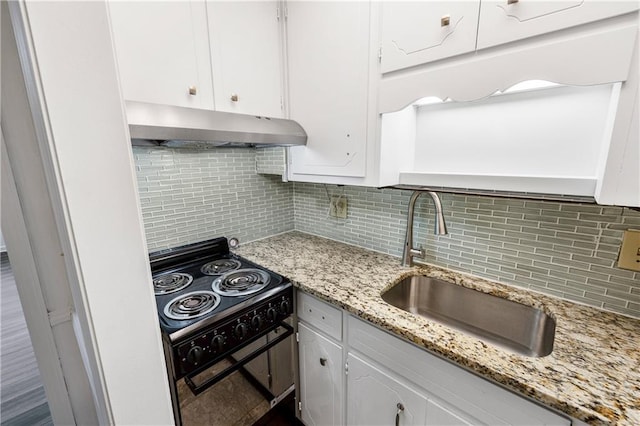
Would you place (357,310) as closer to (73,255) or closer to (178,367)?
(178,367)

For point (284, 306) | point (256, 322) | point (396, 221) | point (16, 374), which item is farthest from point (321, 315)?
point (16, 374)

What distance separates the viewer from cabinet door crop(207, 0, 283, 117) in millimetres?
1199

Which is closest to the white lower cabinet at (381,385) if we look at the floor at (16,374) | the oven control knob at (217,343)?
the oven control knob at (217,343)

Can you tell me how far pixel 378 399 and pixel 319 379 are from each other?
13.6 inches

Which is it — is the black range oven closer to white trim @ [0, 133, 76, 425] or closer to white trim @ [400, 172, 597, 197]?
white trim @ [0, 133, 76, 425]

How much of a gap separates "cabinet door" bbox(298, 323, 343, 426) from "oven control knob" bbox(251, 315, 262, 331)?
0.25m

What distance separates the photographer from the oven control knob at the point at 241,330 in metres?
1.14

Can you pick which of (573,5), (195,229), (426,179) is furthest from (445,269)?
(195,229)

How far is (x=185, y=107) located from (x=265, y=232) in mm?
1030

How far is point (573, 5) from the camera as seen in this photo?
729mm

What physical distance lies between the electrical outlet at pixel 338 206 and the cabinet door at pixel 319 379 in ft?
2.41

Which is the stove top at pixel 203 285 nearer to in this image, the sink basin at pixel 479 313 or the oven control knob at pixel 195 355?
the oven control knob at pixel 195 355

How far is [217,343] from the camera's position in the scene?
108 cm

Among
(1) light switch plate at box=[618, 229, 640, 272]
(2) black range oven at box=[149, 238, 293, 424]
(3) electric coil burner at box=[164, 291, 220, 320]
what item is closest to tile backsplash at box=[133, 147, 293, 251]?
(2) black range oven at box=[149, 238, 293, 424]
